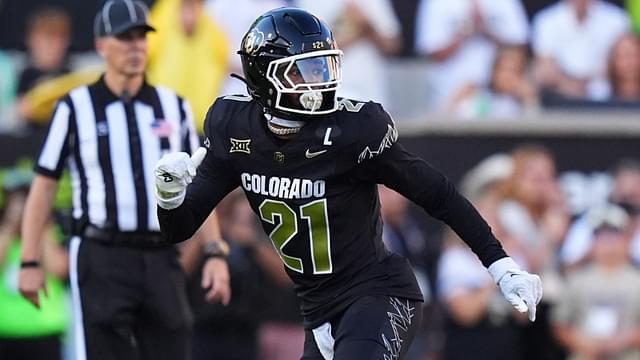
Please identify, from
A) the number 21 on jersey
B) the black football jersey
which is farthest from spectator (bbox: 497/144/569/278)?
the number 21 on jersey

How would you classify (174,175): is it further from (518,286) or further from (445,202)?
(518,286)

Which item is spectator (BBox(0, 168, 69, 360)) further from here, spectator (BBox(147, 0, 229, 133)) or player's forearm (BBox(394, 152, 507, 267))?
player's forearm (BBox(394, 152, 507, 267))

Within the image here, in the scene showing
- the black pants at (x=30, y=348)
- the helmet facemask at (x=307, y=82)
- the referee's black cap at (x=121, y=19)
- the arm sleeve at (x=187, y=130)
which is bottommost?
the black pants at (x=30, y=348)

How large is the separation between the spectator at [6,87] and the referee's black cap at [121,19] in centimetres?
374

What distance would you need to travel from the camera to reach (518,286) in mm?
5555

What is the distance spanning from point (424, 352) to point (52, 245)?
2641mm

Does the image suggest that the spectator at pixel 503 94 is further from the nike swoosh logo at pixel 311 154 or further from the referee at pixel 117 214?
the nike swoosh logo at pixel 311 154

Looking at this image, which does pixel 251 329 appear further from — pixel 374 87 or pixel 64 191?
pixel 374 87

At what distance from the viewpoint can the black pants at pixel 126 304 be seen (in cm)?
689

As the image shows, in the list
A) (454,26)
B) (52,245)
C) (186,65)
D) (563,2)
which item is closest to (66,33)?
(186,65)

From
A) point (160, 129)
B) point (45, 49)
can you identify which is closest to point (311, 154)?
point (160, 129)

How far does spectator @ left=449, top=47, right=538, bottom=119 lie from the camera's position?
10789mm

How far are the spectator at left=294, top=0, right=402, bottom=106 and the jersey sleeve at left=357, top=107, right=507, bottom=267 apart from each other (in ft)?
16.9

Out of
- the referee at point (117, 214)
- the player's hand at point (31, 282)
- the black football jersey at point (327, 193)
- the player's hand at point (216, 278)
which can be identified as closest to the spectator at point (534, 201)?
the player's hand at point (216, 278)
